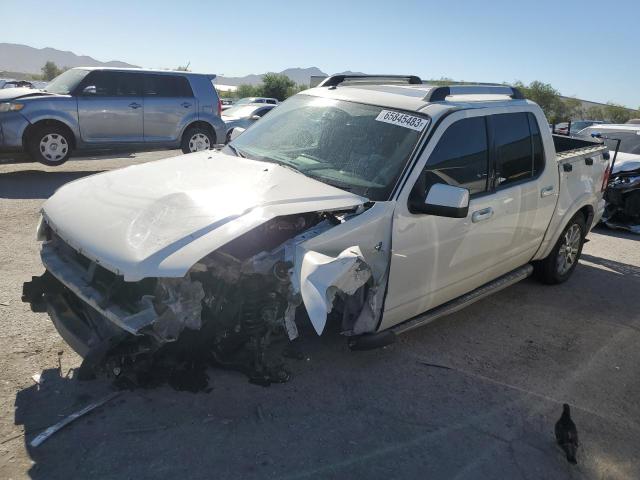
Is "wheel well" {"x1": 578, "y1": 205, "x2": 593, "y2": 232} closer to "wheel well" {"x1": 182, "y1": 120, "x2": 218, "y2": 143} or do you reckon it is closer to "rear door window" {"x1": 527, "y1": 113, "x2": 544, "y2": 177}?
"rear door window" {"x1": 527, "y1": 113, "x2": 544, "y2": 177}

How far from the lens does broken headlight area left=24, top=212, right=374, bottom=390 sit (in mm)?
2879

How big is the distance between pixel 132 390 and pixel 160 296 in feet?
2.36

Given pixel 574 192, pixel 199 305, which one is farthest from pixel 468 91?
pixel 199 305

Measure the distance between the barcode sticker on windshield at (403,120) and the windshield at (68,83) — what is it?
7684 millimetres

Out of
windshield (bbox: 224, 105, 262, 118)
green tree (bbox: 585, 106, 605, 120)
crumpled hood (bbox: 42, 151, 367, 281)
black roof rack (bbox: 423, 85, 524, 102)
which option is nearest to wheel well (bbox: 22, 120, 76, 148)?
crumpled hood (bbox: 42, 151, 367, 281)

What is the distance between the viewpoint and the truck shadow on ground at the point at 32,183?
26.5 feet

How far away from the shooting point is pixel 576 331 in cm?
474

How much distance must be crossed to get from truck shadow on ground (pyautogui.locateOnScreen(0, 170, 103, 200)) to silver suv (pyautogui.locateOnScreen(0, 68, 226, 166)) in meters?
0.38

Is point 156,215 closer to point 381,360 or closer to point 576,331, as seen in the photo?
point 381,360

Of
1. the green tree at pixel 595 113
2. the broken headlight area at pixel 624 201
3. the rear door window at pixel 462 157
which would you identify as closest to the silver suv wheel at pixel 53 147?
the rear door window at pixel 462 157

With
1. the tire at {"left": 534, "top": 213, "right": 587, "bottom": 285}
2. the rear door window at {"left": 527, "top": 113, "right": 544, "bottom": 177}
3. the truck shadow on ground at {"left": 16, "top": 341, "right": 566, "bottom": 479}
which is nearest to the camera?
the truck shadow on ground at {"left": 16, "top": 341, "right": 566, "bottom": 479}

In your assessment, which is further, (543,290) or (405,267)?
(543,290)

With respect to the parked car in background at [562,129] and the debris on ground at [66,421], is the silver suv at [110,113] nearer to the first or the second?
the parked car in background at [562,129]

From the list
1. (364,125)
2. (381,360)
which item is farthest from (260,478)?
(364,125)
